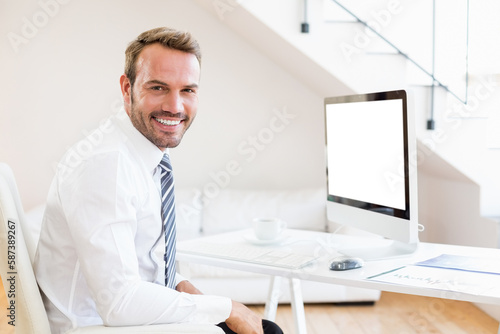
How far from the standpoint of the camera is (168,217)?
56.4 inches

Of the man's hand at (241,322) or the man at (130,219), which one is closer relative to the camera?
the man at (130,219)

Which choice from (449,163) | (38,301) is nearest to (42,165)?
(449,163)

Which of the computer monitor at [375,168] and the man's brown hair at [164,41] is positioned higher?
the man's brown hair at [164,41]

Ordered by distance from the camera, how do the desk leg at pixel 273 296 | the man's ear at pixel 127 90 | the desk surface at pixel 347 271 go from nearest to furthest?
the desk surface at pixel 347 271
the man's ear at pixel 127 90
the desk leg at pixel 273 296

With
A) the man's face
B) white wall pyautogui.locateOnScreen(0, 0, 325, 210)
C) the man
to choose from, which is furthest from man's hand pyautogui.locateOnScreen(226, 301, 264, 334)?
white wall pyautogui.locateOnScreen(0, 0, 325, 210)

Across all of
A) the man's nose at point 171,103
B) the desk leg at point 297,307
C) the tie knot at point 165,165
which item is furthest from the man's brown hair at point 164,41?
the desk leg at point 297,307

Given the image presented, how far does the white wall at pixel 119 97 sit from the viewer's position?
4.08 m

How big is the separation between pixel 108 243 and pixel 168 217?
0.92 ft

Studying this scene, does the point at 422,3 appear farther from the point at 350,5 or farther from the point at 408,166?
the point at 408,166

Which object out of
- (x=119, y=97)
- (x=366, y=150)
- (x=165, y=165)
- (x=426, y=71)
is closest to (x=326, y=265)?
(x=366, y=150)

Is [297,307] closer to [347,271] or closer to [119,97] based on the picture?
[347,271]

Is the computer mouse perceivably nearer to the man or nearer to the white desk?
the white desk

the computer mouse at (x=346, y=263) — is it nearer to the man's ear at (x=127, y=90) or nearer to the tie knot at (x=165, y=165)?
the tie knot at (x=165, y=165)

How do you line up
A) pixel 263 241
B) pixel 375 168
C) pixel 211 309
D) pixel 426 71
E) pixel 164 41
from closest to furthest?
pixel 211 309 < pixel 164 41 < pixel 375 168 < pixel 263 241 < pixel 426 71
